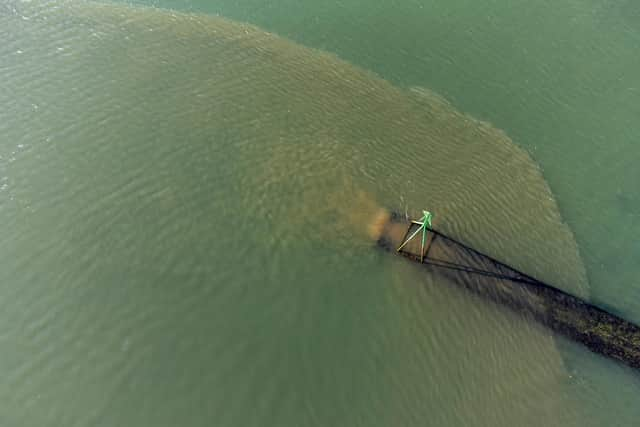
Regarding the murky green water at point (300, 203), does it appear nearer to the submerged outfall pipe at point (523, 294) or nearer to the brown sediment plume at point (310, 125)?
the brown sediment plume at point (310, 125)

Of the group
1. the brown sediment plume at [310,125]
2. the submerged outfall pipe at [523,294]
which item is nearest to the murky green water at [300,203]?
the brown sediment plume at [310,125]

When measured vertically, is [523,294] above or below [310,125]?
below

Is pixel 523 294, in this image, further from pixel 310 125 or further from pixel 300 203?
pixel 310 125

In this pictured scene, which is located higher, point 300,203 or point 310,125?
point 310,125

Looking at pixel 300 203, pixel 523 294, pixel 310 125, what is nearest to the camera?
pixel 523 294

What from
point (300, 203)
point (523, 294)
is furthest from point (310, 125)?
point (523, 294)

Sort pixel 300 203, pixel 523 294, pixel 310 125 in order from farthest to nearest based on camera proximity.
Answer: pixel 310 125 < pixel 300 203 < pixel 523 294

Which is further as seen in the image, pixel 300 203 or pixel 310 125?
pixel 310 125
